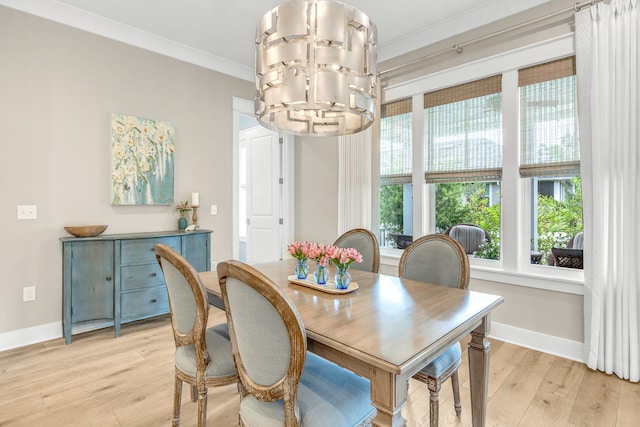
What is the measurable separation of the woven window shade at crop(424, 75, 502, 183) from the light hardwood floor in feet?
5.11

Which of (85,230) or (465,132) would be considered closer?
(85,230)

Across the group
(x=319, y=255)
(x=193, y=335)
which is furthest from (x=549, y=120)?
(x=193, y=335)

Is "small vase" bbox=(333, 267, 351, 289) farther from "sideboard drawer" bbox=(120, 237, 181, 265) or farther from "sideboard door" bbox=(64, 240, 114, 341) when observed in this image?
"sideboard door" bbox=(64, 240, 114, 341)

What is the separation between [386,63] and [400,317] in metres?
3.13

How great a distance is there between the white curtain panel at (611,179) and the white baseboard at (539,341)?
0.12 metres

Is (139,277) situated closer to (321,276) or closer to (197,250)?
(197,250)

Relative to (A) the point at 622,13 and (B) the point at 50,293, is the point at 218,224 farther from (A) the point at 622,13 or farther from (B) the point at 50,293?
(A) the point at 622,13

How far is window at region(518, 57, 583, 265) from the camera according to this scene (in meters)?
2.61

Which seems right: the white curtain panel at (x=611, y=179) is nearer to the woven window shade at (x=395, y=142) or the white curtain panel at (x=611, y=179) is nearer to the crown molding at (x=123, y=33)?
the woven window shade at (x=395, y=142)

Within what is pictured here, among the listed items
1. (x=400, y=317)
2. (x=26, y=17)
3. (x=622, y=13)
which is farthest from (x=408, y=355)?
(x=26, y=17)

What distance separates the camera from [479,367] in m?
1.58

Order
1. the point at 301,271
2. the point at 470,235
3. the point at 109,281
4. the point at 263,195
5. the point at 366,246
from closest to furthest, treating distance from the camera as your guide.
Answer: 1. the point at 301,271
2. the point at 366,246
3. the point at 109,281
4. the point at 470,235
5. the point at 263,195

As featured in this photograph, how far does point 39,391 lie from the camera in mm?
2141

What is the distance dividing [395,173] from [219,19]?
2301mm
